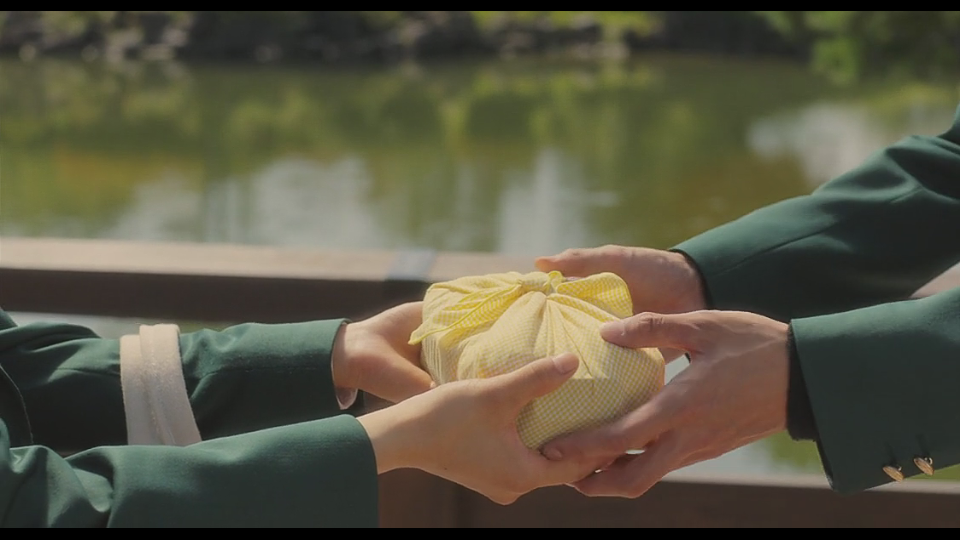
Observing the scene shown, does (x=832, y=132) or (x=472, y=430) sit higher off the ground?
(x=472, y=430)

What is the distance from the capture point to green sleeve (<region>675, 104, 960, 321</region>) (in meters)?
1.34

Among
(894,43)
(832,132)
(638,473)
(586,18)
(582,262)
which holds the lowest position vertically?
(832,132)

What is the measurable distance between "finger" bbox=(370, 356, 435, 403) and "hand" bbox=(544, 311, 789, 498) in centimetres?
19

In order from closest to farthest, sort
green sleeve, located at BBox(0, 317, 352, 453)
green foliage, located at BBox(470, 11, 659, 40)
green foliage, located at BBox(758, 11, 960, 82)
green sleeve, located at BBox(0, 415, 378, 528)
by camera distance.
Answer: green sleeve, located at BBox(0, 415, 378, 528) → green sleeve, located at BBox(0, 317, 352, 453) → green foliage, located at BBox(758, 11, 960, 82) → green foliage, located at BBox(470, 11, 659, 40)

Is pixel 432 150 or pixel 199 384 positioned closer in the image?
pixel 199 384

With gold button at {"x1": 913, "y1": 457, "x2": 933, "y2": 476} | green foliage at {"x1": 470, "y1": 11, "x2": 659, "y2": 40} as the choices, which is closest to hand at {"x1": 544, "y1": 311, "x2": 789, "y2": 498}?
gold button at {"x1": 913, "y1": 457, "x2": 933, "y2": 476}

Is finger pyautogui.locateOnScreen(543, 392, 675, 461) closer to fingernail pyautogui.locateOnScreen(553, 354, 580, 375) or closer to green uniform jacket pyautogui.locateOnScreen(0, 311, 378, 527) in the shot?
fingernail pyautogui.locateOnScreen(553, 354, 580, 375)

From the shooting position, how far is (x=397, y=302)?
1344mm

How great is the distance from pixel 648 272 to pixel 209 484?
588 mm

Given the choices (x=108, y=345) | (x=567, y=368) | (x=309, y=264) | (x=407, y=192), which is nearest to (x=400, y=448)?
(x=567, y=368)

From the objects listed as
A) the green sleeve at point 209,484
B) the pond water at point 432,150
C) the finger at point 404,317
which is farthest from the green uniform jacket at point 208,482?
the pond water at point 432,150

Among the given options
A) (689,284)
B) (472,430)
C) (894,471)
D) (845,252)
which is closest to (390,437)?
(472,430)

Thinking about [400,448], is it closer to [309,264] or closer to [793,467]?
[309,264]

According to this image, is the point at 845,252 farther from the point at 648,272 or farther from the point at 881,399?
the point at 881,399
